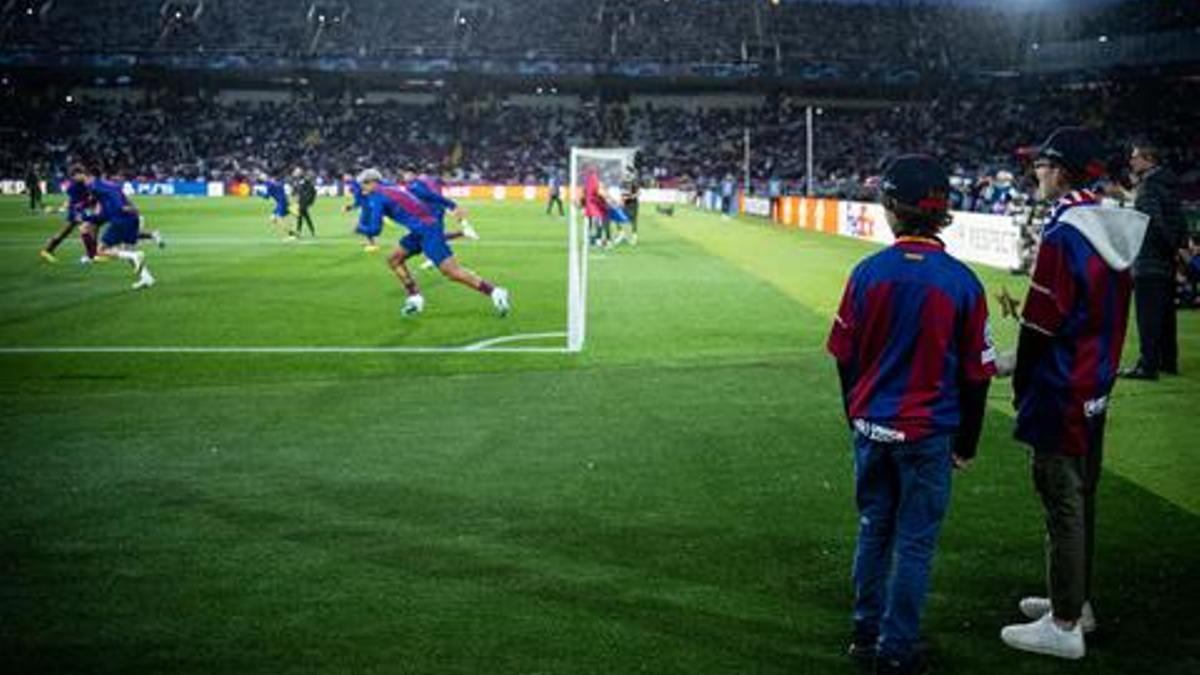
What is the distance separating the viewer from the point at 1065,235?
5078 mm

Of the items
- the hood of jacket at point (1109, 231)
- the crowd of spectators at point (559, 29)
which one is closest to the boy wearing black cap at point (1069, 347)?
the hood of jacket at point (1109, 231)

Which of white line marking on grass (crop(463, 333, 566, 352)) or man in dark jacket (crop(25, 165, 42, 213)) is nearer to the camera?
white line marking on grass (crop(463, 333, 566, 352))

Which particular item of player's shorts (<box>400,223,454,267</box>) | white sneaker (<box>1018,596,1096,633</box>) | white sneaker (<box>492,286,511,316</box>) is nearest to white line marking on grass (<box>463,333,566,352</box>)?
white sneaker (<box>492,286,511,316</box>)

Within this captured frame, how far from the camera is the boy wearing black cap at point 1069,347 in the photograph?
16.7ft

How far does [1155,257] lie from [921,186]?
8.90 meters

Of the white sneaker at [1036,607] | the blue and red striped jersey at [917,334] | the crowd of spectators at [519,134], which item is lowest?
the white sneaker at [1036,607]

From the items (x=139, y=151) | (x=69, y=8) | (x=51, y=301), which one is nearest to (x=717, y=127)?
(x=139, y=151)

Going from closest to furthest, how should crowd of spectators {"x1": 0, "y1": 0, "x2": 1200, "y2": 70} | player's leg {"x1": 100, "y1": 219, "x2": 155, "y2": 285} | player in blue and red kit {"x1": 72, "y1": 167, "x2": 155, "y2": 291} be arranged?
player in blue and red kit {"x1": 72, "y1": 167, "x2": 155, "y2": 291}
player's leg {"x1": 100, "y1": 219, "x2": 155, "y2": 285}
crowd of spectators {"x1": 0, "y1": 0, "x2": 1200, "y2": 70}

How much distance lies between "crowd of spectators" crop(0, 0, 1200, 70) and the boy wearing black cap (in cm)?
7776

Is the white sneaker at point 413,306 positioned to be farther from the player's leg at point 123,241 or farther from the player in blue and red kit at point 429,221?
the player's leg at point 123,241

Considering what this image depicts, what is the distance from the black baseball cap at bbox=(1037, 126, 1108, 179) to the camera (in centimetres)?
516

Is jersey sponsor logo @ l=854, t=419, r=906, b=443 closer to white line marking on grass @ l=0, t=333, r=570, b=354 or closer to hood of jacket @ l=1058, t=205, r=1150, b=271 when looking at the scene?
hood of jacket @ l=1058, t=205, r=1150, b=271

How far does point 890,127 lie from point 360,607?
7718 cm

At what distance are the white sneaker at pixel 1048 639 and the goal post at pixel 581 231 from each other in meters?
9.29
